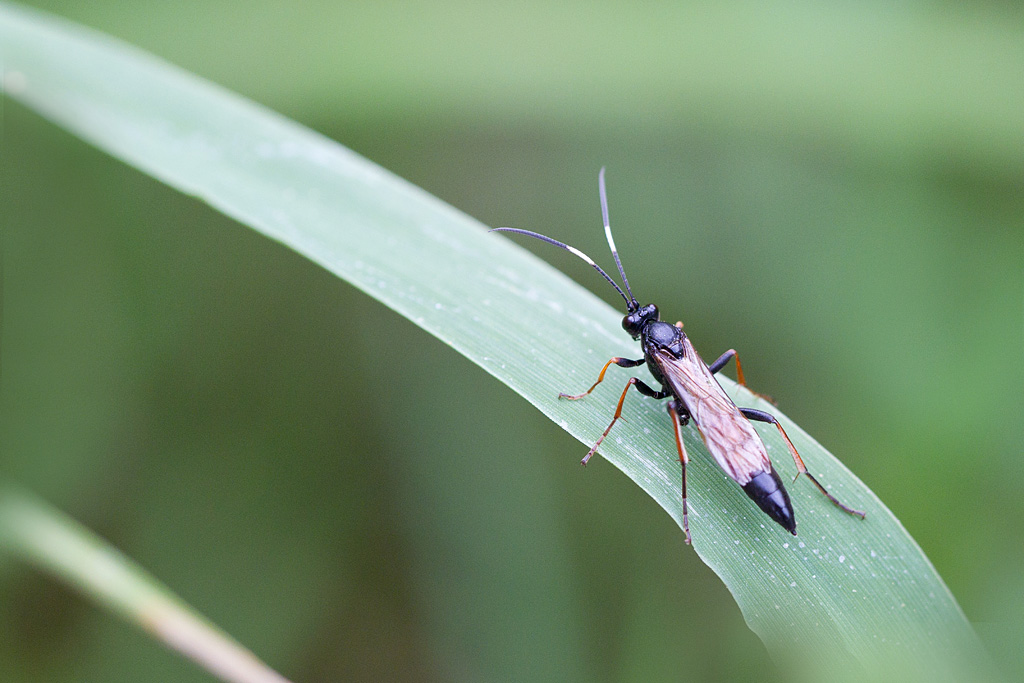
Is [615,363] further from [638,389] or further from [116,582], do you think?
[116,582]

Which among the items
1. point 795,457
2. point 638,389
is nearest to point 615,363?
point 638,389

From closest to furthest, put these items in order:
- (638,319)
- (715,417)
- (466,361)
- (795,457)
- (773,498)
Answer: (773,498) < (795,457) < (715,417) < (638,319) < (466,361)

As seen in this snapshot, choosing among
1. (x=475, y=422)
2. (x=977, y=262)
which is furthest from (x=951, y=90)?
(x=475, y=422)

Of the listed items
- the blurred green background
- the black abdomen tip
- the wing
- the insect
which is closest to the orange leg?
the insect

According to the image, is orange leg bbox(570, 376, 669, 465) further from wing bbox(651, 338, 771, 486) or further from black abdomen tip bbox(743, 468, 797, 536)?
black abdomen tip bbox(743, 468, 797, 536)

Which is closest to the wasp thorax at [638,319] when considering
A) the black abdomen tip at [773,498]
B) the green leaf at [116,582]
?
the black abdomen tip at [773,498]

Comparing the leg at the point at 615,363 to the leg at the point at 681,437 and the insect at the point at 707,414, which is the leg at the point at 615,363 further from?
the leg at the point at 681,437

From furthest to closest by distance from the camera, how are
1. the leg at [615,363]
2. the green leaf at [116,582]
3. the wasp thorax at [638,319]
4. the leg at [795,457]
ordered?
the wasp thorax at [638,319], the leg at [615,363], the green leaf at [116,582], the leg at [795,457]
